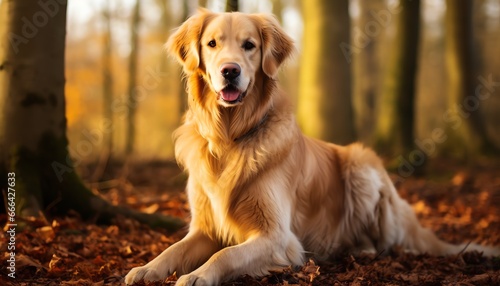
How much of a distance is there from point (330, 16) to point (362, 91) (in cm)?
1089

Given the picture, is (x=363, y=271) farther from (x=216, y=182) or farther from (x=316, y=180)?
(x=216, y=182)

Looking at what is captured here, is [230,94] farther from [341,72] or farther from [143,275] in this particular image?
[341,72]

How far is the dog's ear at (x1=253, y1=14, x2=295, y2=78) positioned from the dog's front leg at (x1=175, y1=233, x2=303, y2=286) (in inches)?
49.8

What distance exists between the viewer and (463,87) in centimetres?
1173

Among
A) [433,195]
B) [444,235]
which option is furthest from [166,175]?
[444,235]

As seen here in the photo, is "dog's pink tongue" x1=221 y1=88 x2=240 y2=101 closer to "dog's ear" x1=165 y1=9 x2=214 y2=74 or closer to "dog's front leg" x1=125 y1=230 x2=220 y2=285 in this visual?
"dog's ear" x1=165 y1=9 x2=214 y2=74

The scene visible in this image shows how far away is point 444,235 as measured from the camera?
5.63 m

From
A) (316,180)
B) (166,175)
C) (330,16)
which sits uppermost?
(330,16)

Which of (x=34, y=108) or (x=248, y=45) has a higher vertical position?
(x=248, y=45)

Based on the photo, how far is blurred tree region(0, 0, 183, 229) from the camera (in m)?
4.18

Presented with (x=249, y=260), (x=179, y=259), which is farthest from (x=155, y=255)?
(x=249, y=260)

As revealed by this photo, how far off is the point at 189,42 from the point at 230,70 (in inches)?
25.6

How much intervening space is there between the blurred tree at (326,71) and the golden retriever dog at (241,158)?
14.8 feet

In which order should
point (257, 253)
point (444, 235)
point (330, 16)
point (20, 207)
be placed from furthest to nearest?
1. point (330, 16)
2. point (444, 235)
3. point (20, 207)
4. point (257, 253)
